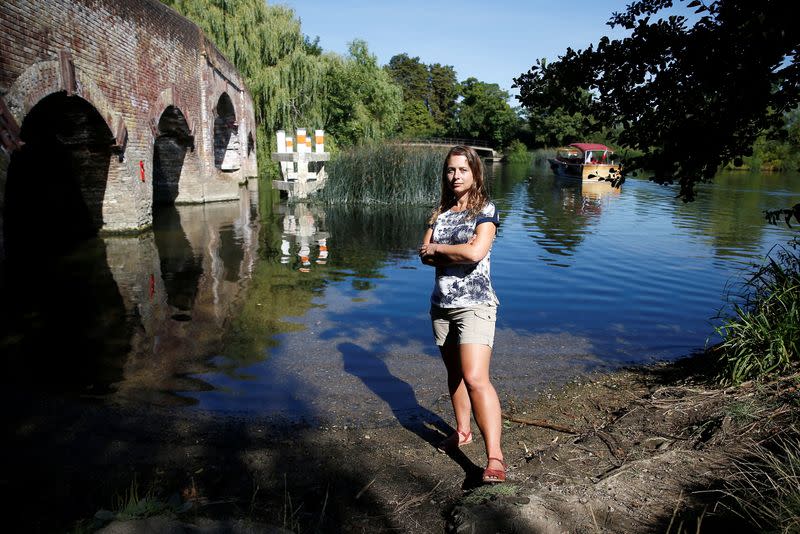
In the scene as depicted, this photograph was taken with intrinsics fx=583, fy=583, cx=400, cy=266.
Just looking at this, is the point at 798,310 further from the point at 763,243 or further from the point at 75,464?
the point at 763,243

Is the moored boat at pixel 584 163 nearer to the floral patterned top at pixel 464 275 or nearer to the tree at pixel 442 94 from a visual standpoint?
the floral patterned top at pixel 464 275

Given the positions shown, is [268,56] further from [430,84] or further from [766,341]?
[430,84]

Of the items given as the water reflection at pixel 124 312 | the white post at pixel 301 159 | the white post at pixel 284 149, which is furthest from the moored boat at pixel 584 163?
the water reflection at pixel 124 312

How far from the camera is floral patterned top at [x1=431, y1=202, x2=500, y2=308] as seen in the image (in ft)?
9.70

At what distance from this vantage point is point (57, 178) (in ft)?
39.9

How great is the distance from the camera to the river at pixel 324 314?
443cm

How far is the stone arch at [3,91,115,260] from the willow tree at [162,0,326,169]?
13967mm

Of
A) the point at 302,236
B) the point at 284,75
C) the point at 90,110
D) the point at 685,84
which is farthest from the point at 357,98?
the point at 685,84

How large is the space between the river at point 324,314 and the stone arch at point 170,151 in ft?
11.8

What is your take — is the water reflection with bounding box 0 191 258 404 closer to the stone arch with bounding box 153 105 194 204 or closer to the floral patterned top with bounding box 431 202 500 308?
the floral patterned top with bounding box 431 202 500 308

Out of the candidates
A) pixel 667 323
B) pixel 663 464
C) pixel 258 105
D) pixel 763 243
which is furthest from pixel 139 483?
pixel 258 105

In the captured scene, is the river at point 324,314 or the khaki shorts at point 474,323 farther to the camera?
the river at point 324,314

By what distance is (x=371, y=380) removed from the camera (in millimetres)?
4637

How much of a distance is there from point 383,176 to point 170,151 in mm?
6125
